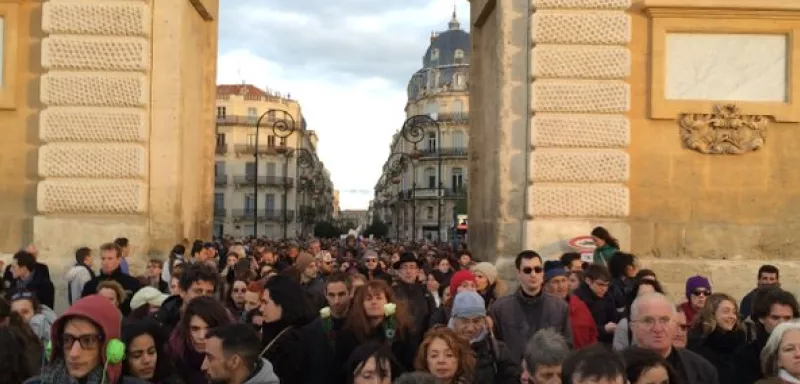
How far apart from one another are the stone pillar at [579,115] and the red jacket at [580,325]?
6.99 meters

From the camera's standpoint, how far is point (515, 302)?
26.9 ft

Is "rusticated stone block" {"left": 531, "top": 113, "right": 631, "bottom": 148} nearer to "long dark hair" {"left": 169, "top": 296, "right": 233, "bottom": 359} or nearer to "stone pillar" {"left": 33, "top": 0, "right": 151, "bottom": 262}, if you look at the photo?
"stone pillar" {"left": 33, "top": 0, "right": 151, "bottom": 262}

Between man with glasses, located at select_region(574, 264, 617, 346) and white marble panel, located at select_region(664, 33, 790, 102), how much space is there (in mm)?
7043

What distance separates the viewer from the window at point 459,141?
95.8 metres

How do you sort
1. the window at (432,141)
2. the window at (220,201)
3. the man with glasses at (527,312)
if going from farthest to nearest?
the window at (220,201) < the window at (432,141) < the man with glasses at (527,312)

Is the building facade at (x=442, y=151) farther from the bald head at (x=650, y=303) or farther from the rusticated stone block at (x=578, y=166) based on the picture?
the bald head at (x=650, y=303)

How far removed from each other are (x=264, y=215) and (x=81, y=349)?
309 feet

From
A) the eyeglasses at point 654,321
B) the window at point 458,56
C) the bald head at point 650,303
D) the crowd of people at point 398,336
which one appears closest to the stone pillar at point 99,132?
the crowd of people at point 398,336

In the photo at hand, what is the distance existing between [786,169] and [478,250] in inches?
215

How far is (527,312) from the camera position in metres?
8.15

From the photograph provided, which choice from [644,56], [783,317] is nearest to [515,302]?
[783,317]

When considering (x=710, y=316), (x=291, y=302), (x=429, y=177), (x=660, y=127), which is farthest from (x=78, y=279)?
(x=429, y=177)

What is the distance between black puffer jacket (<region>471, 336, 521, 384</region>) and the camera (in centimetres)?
670

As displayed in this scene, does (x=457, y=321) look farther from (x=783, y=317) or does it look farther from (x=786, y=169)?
(x=786, y=169)
